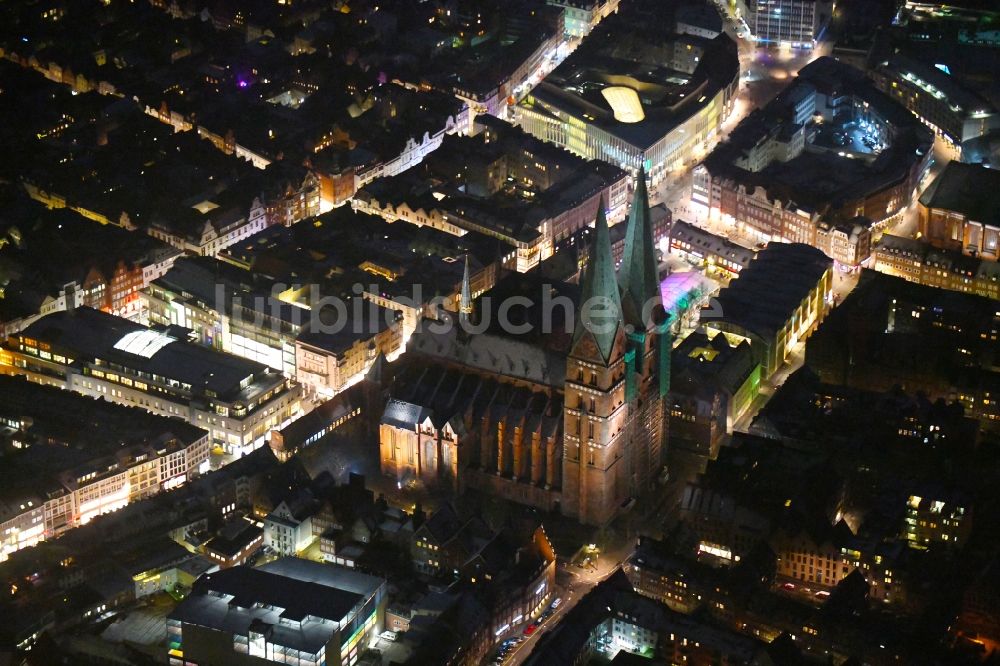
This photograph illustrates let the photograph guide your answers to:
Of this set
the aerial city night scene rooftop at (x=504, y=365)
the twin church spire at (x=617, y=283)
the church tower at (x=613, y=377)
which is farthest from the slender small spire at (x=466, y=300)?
the twin church spire at (x=617, y=283)

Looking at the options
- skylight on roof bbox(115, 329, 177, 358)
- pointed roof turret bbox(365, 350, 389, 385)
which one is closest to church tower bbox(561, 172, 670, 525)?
pointed roof turret bbox(365, 350, 389, 385)

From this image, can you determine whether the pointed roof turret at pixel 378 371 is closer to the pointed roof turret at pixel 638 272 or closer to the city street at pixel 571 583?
the pointed roof turret at pixel 638 272

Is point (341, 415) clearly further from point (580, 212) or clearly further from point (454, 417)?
point (580, 212)

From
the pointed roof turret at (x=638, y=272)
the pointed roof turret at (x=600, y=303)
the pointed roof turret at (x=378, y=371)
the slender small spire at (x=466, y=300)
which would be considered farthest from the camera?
the pointed roof turret at (x=378, y=371)

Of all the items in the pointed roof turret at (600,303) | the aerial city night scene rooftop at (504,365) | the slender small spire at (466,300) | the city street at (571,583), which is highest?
the pointed roof turret at (600,303)

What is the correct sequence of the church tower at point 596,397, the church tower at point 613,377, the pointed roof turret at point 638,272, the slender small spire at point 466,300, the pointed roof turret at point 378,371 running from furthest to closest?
the pointed roof turret at point 378,371 < the slender small spire at point 466,300 < the pointed roof turret at point 638,272 < the church tower at point 613,377 < the church tower at point 596,397

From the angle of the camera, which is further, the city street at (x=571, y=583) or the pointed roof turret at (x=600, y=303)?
the pointed roof turret at (x=600, y=303)

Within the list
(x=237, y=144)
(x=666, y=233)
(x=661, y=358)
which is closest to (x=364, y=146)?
(x=237, y=144)
